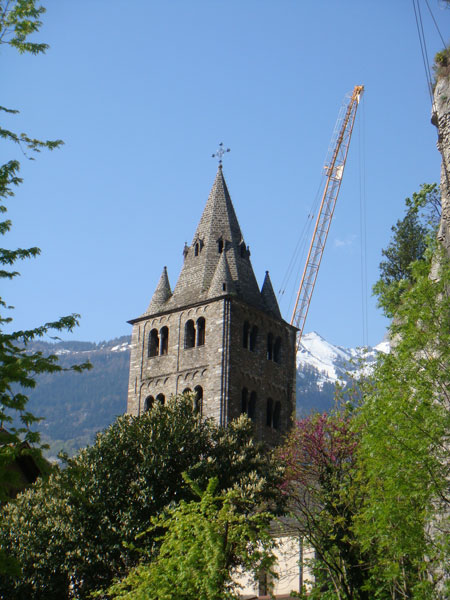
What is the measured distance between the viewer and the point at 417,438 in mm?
21500

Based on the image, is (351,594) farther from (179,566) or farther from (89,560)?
(89,560)

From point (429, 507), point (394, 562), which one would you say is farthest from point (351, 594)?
point (429, 507)

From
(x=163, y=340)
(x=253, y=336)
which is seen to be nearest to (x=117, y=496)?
(x=253, y=336)

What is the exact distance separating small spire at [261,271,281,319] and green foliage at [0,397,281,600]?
79.2 ft

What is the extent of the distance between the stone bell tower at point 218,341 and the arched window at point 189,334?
69 millimetres

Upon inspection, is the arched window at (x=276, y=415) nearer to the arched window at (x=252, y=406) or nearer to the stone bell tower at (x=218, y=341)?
the stone bell tower at (x=218, y=341)

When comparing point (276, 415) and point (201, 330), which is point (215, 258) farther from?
point (276, 415)

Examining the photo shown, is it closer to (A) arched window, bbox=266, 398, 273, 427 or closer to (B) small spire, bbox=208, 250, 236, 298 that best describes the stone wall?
(A) arched window, bbox=266, 398, 273, 427

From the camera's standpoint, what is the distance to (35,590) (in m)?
36.4

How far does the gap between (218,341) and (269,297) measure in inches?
298

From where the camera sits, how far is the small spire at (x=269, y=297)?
63906 mm

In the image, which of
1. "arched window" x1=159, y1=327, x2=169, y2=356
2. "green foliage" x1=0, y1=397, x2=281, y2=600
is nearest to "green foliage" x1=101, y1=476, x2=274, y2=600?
"green foliage" x1=0, y1=397, x2=281, y2=600

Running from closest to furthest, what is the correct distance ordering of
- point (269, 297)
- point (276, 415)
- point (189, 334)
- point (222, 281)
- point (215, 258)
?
point (222, 281)
point (189, 334)
point (276, 415)
point (215, 258)
point (269, 297)

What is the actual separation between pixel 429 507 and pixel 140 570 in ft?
25.5
